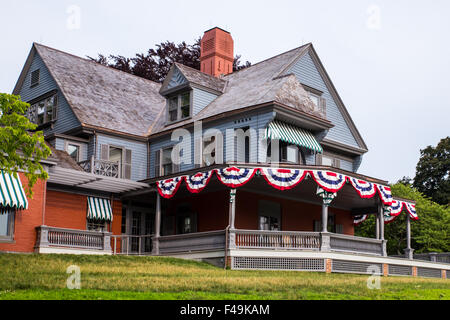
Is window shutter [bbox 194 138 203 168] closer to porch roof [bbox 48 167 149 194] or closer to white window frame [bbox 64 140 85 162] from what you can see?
porch roof [bbox 48 167 149 194]

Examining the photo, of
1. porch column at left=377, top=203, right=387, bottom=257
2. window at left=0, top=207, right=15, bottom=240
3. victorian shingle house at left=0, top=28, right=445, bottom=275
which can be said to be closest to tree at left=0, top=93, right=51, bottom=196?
window at left=0, top=207, right=15, bottom=240

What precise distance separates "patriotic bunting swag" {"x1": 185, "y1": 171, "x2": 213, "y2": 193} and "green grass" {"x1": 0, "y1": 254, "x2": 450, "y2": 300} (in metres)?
5.24

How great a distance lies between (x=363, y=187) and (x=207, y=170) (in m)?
6.19

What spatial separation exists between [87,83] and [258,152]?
35.5 feet

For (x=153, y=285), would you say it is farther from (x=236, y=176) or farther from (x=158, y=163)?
(x=158, y=163)

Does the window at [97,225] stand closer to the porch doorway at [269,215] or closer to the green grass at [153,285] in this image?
the porch doorway at [269,215]

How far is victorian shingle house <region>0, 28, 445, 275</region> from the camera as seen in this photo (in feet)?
77.2

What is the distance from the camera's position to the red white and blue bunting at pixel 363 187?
24594 mm

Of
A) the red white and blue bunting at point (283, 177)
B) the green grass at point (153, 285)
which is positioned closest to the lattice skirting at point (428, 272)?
the red white and blue bunting at point (283, 177)

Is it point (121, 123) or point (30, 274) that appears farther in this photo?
point (121, 123)

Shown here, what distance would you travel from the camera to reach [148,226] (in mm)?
30094

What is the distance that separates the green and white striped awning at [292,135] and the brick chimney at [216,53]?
896 cm
